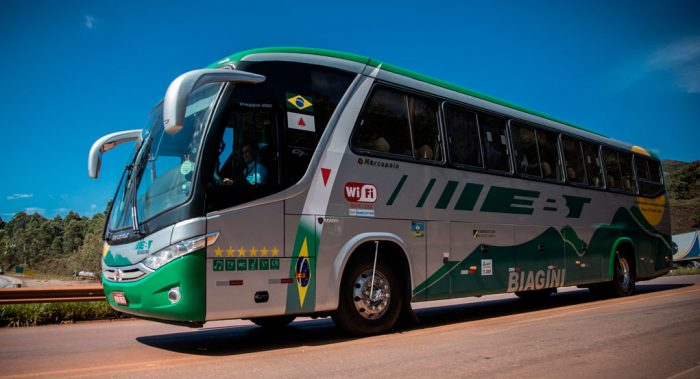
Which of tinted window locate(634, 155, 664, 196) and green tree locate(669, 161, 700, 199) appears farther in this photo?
green tree locate(669, 161, 700, 199)

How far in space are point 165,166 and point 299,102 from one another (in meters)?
1.78

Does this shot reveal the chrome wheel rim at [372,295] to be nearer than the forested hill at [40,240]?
Yes

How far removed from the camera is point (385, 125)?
7906 millimetres

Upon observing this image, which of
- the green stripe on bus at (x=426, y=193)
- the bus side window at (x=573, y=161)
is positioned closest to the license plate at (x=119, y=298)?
the green stripe on bus at (x=426, y=193)

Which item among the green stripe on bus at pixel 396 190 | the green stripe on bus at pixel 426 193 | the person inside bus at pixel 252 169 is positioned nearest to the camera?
the person inside bus at pixel 252 169

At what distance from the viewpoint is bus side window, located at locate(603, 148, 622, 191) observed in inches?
532

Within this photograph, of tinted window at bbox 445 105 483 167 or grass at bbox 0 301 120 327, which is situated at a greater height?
tinted window at bbox 445 105 483 167

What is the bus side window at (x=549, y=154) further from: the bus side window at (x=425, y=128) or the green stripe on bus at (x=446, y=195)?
the bus side window at (x=425, y=128)

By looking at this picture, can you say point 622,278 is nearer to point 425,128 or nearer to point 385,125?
point 425,128

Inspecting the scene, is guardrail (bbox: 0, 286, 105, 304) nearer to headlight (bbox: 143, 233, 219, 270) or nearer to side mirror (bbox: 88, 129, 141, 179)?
side mirror (bbox: 88, 129, 141, 179)

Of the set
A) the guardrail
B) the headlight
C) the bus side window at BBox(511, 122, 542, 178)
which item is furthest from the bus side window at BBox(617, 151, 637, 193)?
the guardrail

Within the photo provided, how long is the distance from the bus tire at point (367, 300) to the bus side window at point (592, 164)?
7.00 m

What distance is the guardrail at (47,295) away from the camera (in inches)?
416

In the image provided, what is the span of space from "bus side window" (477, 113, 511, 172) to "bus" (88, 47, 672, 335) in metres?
0.03
